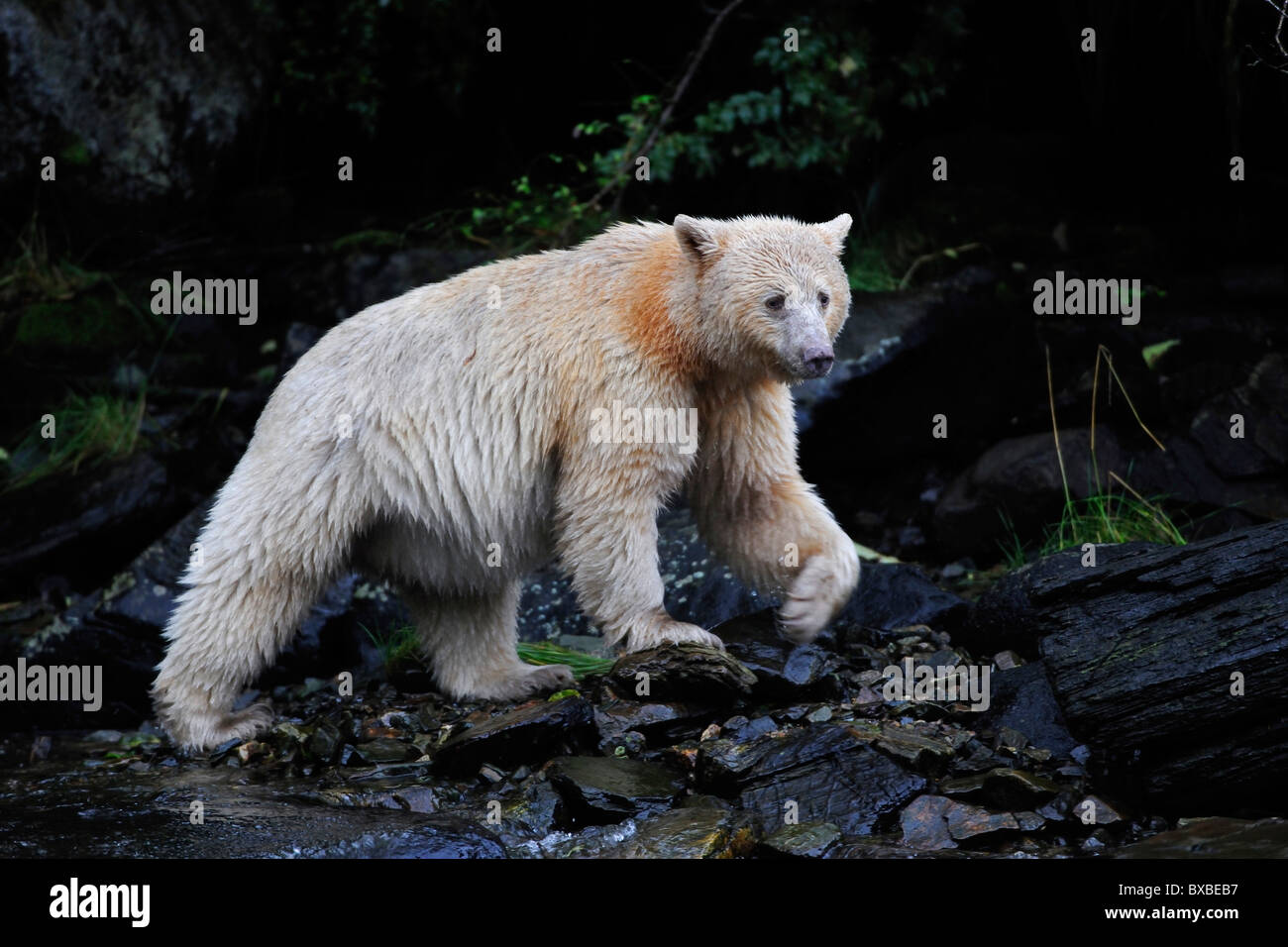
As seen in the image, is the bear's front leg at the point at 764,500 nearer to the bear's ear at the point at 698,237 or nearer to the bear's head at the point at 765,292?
the bear's head at the point at 765,292

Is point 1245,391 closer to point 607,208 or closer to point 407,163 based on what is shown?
point 607,208

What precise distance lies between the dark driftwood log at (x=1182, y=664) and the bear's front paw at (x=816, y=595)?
100 cm

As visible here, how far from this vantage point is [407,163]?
13.5 meters

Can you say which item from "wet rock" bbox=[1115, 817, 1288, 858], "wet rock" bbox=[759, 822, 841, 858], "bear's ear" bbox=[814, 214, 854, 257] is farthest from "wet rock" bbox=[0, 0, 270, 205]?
"wet rock" bbox=[1115, 817, 1288, 858]

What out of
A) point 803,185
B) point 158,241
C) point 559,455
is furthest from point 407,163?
point 559,455

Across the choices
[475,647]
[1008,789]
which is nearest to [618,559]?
[475,647]

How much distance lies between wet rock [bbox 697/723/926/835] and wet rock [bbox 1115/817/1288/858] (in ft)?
3.25

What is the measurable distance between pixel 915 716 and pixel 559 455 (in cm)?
235

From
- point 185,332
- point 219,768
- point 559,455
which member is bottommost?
point 219,768

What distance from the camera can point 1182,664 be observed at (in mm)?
5719

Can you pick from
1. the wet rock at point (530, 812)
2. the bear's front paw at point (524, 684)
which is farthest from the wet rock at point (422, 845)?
the bear's front paw at point (524, 684)

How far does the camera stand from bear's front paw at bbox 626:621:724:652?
6.77 meters

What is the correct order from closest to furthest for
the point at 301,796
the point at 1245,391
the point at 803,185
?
the point at 301,796, the point at 1245,391, the point at 803,185
